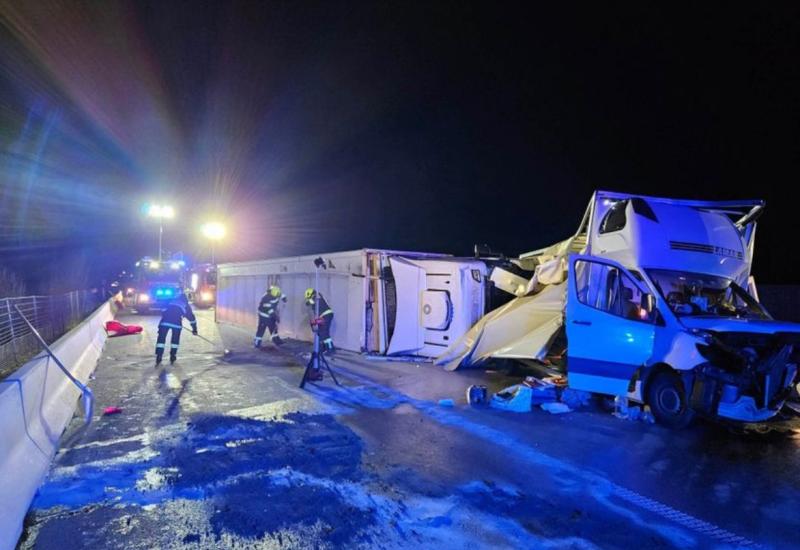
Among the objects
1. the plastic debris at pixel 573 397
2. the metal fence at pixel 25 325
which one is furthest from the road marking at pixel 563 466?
the metal fence at pixel 25 325

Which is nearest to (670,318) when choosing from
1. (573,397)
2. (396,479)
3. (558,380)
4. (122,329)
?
(573,397)

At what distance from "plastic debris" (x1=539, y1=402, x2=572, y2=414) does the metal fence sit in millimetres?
8167

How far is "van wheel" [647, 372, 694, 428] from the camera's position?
5.90 metres

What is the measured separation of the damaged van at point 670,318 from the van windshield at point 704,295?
2 cm

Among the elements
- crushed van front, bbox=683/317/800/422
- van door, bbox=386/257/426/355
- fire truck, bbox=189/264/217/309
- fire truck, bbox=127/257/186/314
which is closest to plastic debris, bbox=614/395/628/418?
crushed van front, bbox=683/317/800/422

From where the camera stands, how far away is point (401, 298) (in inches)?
443

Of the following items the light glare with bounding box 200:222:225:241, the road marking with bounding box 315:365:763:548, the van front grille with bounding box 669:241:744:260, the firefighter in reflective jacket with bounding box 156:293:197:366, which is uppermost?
the light glare with bounding box 200:222:225:241

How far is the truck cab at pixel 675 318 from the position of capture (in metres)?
5.53

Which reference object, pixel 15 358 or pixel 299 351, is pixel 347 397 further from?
pixel 15 358

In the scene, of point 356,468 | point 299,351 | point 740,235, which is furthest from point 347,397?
point 740,235

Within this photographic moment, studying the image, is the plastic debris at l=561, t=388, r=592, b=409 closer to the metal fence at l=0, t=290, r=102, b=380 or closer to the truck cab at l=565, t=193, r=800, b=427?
the truck cab at l=565, t=193, r=800, b=427

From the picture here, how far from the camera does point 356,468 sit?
4.56 meters

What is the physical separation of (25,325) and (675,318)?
11910 mm

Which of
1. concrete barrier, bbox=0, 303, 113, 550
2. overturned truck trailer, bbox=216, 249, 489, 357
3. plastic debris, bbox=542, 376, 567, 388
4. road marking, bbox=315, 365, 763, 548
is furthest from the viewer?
overturned truck trailer, bbox=216, 249, 489, 357
